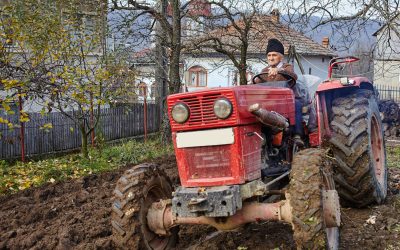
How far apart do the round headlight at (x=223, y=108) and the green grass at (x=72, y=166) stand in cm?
546

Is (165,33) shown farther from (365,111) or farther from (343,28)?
(365,111)

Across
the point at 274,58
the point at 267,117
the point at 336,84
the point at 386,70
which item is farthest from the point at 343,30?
the point at 267,117

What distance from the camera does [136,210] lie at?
4.71 meters

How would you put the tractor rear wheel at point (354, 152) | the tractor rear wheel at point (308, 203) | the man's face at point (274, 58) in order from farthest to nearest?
1. the man's face at point (274, 58)
2. the tractor rear wheel at point (354, 152)
3. the tractor rear wheel at point (308, 203)

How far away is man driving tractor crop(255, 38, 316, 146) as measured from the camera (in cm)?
589

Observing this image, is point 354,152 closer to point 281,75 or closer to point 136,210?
point 281,75

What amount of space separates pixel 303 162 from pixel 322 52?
34560 millimetres

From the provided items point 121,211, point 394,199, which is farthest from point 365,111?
point 121,211

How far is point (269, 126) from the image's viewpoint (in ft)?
16.4

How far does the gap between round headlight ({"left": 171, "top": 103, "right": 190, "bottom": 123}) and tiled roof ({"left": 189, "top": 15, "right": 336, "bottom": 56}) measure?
12859 mm

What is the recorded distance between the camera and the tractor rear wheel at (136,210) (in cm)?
466

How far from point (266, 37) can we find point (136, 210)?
15.3 meters

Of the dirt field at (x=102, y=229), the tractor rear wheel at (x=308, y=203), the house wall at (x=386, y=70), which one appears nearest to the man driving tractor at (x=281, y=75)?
the dirt field at (x=102, y=229)

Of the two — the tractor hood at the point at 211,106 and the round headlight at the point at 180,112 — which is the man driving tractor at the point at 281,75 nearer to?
the tractor hood at the point at 211,106
